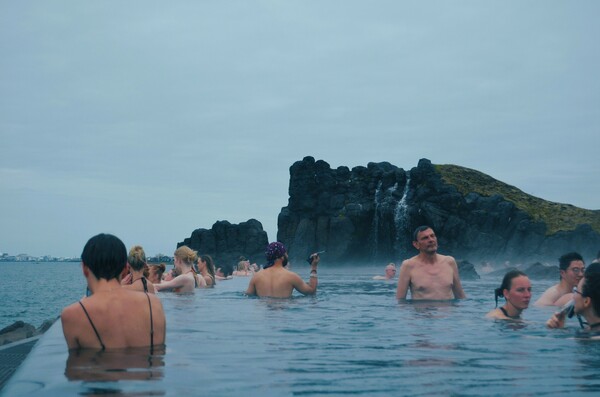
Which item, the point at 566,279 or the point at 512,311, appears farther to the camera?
the point at 566,279

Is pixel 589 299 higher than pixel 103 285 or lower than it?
lower

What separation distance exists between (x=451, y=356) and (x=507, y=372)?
0.90m

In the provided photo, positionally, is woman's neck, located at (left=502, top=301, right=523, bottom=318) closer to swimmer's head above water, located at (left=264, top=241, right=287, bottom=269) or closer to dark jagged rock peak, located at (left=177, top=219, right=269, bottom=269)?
swimmer's head above water, located at (left=264, top=241, right=287, bottom=269)

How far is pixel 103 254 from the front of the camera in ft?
18.1

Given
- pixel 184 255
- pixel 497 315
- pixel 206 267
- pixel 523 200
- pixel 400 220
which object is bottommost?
pixel 497 315

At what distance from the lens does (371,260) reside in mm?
95938

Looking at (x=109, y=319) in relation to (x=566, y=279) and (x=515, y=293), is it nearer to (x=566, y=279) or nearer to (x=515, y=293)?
(x=515, y=293)

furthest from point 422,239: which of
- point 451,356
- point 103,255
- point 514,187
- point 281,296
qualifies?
point 514,187

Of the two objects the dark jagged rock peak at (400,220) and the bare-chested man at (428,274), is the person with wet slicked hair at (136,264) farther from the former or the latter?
the dark jagged rock peak at (400,220)

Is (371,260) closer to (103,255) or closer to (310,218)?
(310,218)

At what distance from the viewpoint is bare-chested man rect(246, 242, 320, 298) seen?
14.7 m

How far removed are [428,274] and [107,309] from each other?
8.64 meters

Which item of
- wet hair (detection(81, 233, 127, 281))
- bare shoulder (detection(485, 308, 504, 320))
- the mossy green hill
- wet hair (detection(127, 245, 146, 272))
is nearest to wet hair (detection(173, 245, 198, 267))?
wet hair (detection(127, 245, 146, 272))

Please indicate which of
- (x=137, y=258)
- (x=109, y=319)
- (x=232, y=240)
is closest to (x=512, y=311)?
(x=137, y=258)
